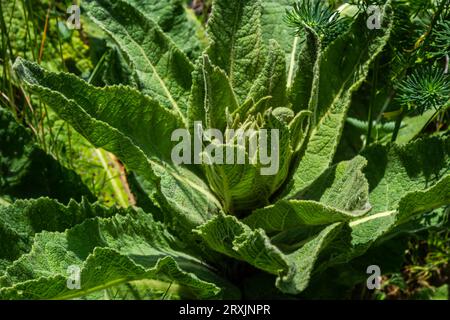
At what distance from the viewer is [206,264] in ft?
7.18

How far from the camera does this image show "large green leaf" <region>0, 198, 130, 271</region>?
2.00 meters

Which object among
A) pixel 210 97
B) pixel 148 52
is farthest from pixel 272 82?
pixel 148 52

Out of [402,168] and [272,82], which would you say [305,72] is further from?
[402,168]

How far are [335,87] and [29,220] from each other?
96 centimetres

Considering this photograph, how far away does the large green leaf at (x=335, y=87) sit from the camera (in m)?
2.02

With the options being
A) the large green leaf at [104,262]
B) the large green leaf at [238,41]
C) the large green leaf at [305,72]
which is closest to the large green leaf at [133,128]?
the large green leaf at [104,262]

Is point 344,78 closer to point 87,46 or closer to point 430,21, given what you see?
point 430,21

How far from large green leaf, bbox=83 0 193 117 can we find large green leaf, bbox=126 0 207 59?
0.83ft

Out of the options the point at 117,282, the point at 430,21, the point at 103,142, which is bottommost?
the point at 117,282

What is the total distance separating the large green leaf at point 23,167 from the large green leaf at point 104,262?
356 millimetres

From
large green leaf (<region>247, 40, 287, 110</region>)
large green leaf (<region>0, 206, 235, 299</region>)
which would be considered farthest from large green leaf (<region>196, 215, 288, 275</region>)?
large green leaf (<region>247, 40, 287, 110</region>)

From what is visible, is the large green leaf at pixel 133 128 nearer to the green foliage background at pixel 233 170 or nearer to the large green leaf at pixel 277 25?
the green foliage background at pixel 233 170
